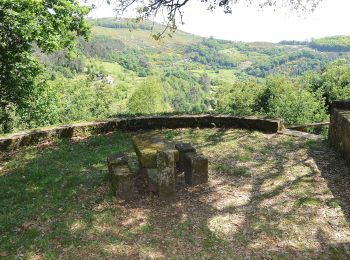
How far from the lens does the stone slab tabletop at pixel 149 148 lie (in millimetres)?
7292

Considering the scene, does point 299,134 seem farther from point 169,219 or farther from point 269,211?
point 169,219

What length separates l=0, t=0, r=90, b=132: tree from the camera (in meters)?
12.5

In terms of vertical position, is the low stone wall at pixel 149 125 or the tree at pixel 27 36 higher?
the tree at pixel 27 36

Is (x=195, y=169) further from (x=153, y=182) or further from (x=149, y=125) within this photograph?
(x=149, y=125)

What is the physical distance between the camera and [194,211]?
21.1 ft

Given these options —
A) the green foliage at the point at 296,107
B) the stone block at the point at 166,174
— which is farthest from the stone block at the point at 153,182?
the green foliage at the point at 296,107

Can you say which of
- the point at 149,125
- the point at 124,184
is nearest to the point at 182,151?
the point at 124,184

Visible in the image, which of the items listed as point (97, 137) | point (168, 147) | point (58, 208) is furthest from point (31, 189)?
point (97, 137)

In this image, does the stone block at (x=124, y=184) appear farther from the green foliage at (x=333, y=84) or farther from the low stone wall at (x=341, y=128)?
the green foliage at (x=333, y=84)

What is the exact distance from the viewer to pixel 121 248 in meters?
5.34

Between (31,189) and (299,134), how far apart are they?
827cm

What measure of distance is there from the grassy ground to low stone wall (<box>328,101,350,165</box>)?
1.10 ft

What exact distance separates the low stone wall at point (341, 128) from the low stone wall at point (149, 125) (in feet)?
6.19

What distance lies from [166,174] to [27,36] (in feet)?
30.1
